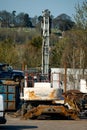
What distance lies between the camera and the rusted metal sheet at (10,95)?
872 inches

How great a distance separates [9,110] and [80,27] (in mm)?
16090

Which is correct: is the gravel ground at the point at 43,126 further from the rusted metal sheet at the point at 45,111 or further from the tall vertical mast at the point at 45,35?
the tall vertical mast at the point at 45,35

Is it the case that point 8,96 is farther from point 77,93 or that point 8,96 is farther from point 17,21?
point 17,21

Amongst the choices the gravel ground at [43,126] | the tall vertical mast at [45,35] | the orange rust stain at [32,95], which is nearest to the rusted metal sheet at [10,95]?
the gravel ground at [43,126]

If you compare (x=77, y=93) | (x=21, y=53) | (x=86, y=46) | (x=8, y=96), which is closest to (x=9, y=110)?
(x=8, y=96)

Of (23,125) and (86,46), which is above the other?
(86,46)

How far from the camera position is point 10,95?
22422 millimetres

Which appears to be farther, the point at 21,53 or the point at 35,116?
the point at 21,53

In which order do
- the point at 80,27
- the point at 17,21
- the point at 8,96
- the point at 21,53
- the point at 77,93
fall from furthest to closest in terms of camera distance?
1. the point at 17,21
2. the point at 21,53
3. the point at 80,27
4. the point at 77,93
5. the point at 8,96

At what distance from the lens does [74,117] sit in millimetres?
23219

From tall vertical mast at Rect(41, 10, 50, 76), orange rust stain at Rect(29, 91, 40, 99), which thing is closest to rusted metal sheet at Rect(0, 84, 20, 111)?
orange rust stain at Rect(29, 91, 40, 99)

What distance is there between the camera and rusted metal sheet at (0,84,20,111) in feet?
72.7

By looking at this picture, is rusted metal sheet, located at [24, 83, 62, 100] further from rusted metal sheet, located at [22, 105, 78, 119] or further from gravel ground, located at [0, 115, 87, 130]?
gravel ground, located at [0, 115, 87, 130]

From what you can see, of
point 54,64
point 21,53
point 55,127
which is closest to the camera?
point 55,127
